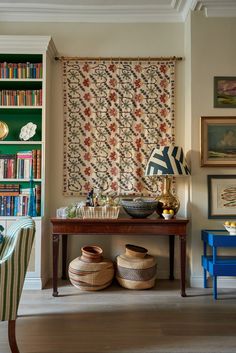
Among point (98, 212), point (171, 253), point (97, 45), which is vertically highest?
point (97, 45)

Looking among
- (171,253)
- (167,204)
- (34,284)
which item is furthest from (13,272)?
(171,253)

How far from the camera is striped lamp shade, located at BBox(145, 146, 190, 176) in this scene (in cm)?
293

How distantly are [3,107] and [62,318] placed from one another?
83.9 inches

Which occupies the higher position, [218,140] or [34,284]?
[218,140]

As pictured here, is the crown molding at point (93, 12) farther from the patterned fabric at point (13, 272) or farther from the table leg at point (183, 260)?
the patterned fabric at point (13, 272)

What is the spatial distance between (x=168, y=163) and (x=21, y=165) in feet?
4.98

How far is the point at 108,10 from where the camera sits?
3406 mm

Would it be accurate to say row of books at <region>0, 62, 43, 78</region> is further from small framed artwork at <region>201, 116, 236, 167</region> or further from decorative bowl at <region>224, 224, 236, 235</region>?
decorative bowl at <region>224, 224, 236, 235</region>

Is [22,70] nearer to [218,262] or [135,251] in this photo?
[135,251]

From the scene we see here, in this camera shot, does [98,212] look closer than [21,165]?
Yes

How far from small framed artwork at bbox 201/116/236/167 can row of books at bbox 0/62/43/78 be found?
1.79 meters

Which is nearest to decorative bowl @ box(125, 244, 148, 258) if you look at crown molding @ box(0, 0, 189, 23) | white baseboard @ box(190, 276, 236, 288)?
white baseboard @ box(190, 276, 236, 288)

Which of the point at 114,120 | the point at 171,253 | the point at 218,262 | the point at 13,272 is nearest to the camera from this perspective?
the point at 13,272

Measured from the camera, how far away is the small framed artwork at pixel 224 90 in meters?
3.22
